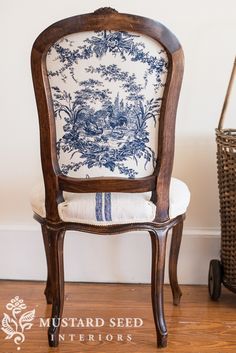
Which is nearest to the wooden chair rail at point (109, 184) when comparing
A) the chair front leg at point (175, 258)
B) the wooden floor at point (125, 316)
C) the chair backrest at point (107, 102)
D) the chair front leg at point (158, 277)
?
the chair backrest at point (107, 102)

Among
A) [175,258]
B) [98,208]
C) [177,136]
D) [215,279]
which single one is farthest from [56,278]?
[177,136]

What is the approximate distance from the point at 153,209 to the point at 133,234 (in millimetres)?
562

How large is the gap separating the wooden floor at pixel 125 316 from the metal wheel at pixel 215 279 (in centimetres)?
4

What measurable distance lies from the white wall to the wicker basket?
0.18m

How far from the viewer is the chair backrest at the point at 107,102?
49.2 inches

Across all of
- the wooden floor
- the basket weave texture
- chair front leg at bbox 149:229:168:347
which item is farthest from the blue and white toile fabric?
the wooden floor

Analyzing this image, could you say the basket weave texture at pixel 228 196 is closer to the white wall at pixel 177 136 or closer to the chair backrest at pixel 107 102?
the white wall at pixel 177 136

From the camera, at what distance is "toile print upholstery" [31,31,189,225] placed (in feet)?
4.15

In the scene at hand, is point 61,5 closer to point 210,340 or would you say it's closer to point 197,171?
point 197,171

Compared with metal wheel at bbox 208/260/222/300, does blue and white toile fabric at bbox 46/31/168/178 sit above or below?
above

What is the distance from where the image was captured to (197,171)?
1.94m

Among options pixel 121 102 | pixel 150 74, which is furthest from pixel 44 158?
pixel 150 74

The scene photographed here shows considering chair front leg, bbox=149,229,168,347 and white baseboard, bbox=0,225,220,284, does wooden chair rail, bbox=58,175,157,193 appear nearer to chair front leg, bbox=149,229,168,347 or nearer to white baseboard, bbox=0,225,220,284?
chair front leg, bbox=149,229,168,347

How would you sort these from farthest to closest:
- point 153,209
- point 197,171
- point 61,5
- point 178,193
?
point 197,171 → point 61,5 → point 178,193 → point 153,209
